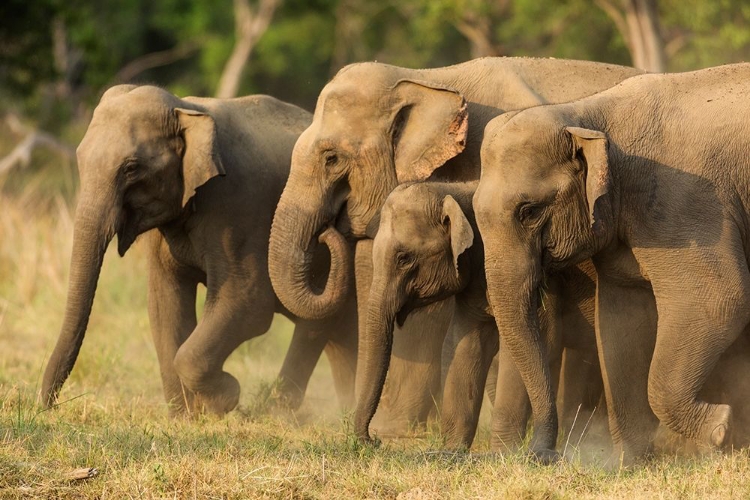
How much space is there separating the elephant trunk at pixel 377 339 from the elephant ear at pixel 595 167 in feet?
3.68

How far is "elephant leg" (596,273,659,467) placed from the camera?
23.2 ft

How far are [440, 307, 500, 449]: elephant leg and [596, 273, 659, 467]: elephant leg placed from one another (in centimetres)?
62

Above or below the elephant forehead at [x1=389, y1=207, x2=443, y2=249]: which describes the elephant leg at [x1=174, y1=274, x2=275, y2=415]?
below

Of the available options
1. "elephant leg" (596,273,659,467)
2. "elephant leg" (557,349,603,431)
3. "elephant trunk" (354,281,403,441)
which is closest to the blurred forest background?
"elephant trunk" (354,281,403,441)

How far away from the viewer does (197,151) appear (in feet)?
27.1

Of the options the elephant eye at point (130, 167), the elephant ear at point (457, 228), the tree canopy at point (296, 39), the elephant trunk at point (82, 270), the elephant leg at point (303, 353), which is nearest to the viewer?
the elephant ear at point (457, 228)

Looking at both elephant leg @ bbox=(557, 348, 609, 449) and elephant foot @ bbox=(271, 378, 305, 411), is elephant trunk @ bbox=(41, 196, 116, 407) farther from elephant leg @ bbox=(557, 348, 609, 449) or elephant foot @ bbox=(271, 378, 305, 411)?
elephant leg @ bbox=(557, 348, 609, 449)

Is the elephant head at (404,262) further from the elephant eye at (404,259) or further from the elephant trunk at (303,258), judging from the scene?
the elephant trunk at (303,258)

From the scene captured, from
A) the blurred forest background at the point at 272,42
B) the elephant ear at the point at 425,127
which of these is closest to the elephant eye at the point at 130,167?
the blurred forest background at the point at 272,42

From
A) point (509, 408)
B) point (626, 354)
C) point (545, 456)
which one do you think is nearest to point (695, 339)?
point (626, 354)

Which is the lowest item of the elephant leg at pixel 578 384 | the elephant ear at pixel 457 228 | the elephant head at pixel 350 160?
the elephant leg at pixel 578 384

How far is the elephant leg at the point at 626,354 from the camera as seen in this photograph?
23.2ft

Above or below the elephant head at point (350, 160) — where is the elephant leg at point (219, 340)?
below

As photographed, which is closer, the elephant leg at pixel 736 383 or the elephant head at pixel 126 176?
the elephant leg at pixel 736 383
